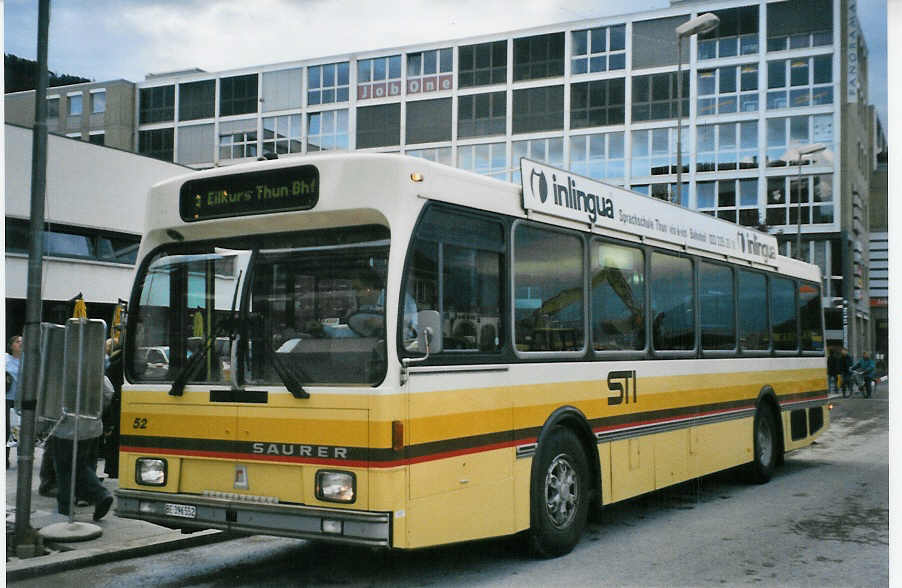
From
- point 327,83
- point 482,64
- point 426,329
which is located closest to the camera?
point 426,329

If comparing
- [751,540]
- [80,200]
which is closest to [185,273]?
[751,540]

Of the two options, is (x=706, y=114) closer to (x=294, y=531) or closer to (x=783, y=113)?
(x=783, y=113)

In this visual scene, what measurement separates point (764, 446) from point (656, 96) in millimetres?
38197

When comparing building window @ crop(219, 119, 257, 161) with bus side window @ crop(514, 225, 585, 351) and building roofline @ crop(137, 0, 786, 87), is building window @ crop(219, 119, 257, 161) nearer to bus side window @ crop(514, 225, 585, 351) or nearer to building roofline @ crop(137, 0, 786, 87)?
Result: building roofline @ crop(137, 0, 786, 87)

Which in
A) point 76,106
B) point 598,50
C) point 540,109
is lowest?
point 76,106

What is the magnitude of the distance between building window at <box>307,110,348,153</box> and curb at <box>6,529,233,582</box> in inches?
1703

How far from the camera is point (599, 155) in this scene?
163ft

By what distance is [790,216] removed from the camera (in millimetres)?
46062

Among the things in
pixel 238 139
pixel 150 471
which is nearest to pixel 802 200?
pixel 238 139

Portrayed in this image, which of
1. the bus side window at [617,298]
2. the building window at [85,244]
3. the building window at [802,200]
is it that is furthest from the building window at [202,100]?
the bus side window at [617,298]

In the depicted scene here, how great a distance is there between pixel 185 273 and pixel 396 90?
150 ft

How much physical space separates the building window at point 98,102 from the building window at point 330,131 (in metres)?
10.4

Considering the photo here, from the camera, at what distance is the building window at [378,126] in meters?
50.6

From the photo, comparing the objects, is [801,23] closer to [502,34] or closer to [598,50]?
[598,50]
